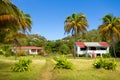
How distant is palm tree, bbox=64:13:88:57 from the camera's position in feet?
175

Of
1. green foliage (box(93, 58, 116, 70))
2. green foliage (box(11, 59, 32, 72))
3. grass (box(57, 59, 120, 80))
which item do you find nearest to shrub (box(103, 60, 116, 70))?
green foliage (box(93, 58, 116, 70))

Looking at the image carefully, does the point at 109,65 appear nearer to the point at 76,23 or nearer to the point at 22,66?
the point at 22,66

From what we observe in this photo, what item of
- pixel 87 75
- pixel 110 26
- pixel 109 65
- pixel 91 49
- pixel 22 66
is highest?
pixel 110 26

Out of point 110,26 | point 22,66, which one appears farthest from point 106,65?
point 110,26

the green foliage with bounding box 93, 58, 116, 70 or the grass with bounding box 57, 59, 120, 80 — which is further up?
the green foliage with bounding box 93, 58, 116, 70

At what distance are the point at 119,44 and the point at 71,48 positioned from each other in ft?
72.2

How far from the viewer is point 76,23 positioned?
176 feet

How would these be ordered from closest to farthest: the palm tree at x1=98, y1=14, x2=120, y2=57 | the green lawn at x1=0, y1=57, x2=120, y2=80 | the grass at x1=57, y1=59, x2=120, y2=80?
1. the green lawn at x1=0, y1=57, x2=120, y2=80
2. the grass at x1=57, y1=59, x2=120, y2=80
3. the palm tree at x1=98, y1=14, x2=120, y2=57

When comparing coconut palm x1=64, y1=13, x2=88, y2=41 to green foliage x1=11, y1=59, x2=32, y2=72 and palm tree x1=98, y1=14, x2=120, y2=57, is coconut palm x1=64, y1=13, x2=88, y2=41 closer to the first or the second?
palm tree x1=98, y1=14, x2=120, y2=57

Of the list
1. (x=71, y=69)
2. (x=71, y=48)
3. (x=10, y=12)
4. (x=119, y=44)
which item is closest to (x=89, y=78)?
(x=71, y=69)

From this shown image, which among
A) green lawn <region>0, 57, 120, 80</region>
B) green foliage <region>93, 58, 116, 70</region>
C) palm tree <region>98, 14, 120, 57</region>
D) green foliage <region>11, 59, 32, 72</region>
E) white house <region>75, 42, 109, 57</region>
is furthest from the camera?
white house <region>75, 42, 109, 57</region>

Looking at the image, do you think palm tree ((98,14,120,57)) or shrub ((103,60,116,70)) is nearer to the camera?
shrub ((103,60,116,70))

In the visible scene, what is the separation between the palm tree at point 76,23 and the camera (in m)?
53.3

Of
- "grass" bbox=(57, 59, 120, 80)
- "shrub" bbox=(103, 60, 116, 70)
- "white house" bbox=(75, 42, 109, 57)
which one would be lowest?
"grass" bbox=(57, 59, 120, 80)
